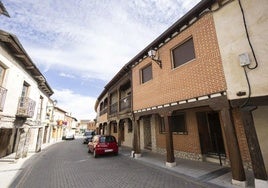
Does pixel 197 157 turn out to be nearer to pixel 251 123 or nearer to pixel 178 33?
pixel 251 123

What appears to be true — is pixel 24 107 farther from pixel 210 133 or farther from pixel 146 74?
pixel 210 133

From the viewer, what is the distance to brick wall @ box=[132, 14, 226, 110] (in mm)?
5648

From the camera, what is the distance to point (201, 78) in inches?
239

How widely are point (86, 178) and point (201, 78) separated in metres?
6.32

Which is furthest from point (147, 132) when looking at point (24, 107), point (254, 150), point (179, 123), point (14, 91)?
point (14, 91)

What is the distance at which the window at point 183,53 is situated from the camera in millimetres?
6895

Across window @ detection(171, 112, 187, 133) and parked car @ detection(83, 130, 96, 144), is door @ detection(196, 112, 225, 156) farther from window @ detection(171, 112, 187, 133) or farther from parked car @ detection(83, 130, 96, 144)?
parked car @ detection(83, 130, 96, 144)

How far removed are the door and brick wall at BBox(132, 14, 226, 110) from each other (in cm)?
223

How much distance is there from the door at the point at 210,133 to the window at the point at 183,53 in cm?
302

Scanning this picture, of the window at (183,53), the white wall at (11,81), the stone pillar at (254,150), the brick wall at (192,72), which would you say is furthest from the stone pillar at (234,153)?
the white wall at (11,81)

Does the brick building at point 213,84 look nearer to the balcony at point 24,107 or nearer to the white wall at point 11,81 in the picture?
the balcony at point 24,107

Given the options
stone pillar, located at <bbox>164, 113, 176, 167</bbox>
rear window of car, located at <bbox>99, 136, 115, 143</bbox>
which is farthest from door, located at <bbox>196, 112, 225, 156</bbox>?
rear window of car, located at <bbox>99, 136, 115, 143</bbox>

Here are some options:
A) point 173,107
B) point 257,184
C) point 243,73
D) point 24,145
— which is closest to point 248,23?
point 243,73

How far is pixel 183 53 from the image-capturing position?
287 inches
